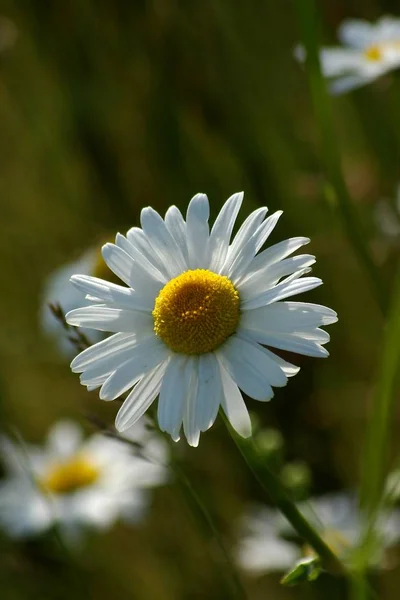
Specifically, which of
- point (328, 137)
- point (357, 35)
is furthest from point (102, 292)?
point (357, 35)

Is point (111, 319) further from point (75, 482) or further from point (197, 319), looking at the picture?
point (75, 482)

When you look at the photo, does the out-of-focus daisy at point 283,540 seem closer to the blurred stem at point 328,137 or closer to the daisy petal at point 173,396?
the blurred stem at point 328,137

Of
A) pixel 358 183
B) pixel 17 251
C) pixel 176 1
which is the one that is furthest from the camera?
pixel 17 251

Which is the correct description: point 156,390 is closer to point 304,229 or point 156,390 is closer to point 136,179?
point 304,229

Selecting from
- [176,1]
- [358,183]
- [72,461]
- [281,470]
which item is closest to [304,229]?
[358,183]

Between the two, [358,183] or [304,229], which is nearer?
[358,183]

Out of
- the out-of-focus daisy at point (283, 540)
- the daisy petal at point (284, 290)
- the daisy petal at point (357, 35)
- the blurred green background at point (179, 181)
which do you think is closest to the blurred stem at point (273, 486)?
the daisy petal at point (284, 290)
